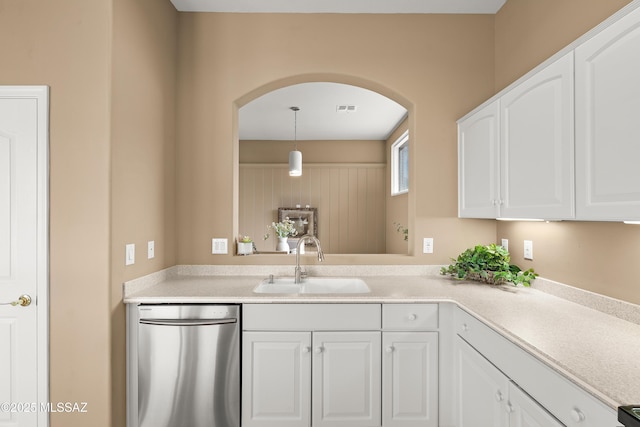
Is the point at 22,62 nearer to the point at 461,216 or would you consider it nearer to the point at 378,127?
the point at 461,216

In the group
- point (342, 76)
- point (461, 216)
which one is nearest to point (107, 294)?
point (342, 76)

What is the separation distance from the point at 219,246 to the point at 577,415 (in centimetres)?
209

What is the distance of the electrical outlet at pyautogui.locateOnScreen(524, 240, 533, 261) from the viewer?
2092 mm

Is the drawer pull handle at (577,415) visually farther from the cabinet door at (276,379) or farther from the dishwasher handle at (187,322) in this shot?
the dishwasher handle at (187,322)

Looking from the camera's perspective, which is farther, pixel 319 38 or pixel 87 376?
pixel 319 38

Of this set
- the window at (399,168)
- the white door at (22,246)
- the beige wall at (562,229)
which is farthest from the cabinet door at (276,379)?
the window at (399,168)

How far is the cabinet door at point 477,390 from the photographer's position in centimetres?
139

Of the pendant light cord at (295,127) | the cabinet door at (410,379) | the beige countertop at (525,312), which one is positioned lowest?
the cabinet door at (410,379)

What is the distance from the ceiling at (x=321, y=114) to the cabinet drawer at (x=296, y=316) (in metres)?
2.40

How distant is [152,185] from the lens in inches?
83.1

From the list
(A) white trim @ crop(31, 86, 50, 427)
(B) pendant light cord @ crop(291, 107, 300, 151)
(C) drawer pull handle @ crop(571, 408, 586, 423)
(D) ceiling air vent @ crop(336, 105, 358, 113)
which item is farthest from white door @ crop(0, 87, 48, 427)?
(D) ceiling air vent @ crop(336, 105, 358, 113)

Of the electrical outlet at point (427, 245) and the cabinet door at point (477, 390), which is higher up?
the electrical outlet at point (427, 245)

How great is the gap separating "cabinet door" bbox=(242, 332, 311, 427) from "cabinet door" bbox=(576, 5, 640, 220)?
144 cm

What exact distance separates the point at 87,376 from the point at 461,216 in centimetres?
238
